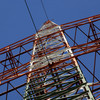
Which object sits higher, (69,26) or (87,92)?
(69,26)

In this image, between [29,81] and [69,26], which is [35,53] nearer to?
[69,26]

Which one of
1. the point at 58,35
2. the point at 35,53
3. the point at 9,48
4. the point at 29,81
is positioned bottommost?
the point at 29,81

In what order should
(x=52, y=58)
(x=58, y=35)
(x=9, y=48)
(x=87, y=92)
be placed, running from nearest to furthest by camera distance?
(x=87, y=92), (x=52, y=58), (x=58, y=35), (x=9, y=48)

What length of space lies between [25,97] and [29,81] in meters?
1.65

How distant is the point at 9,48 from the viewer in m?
16.7

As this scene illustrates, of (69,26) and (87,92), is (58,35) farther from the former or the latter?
(87,92)

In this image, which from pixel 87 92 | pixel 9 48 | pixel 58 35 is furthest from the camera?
pixel 9 48

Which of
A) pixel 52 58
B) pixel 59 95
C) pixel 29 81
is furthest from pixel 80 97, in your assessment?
pixel 52 58

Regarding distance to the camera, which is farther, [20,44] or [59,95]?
[20,44]

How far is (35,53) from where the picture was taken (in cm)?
1478

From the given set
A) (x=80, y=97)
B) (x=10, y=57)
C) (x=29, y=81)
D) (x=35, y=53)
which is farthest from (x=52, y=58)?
(x=10, y=57)

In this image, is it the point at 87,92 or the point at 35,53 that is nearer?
the point at 87,92

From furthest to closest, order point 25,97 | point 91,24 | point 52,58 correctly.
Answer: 1. point 91,24
2. point 52,58
3. point 25,97

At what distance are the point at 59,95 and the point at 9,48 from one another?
9.58m
